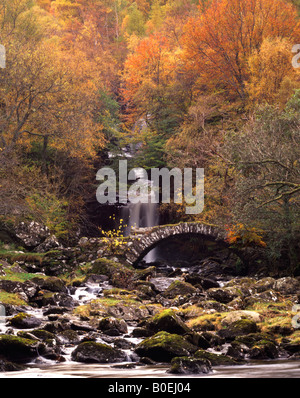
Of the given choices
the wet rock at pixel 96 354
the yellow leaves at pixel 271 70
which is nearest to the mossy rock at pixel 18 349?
the wet rock at pixel 96 354

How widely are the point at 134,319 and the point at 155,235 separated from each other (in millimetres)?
12511

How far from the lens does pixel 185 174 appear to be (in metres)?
35.4

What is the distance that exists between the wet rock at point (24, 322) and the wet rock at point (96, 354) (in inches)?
114

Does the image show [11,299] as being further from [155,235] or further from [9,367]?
[155,235]

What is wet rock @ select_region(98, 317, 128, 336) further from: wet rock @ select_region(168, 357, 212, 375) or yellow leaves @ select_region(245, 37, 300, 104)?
yellow leaves @ select_region(245, 37, 300, 104)

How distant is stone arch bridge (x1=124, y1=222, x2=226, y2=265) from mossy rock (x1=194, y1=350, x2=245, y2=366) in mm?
16110

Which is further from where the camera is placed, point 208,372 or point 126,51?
point 126,51

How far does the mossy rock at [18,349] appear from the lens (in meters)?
11.2

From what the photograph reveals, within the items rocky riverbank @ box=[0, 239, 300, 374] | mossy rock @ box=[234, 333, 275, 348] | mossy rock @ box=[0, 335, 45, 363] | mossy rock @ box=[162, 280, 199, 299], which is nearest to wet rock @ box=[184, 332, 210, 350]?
rocky riverbank @ box=[0, 239, 300, 374]

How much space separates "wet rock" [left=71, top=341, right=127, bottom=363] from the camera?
11.3 metres

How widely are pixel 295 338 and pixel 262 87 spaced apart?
A: 2451 centimetres

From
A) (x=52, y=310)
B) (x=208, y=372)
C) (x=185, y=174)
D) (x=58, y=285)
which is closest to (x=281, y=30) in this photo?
(x=185, y=174)
